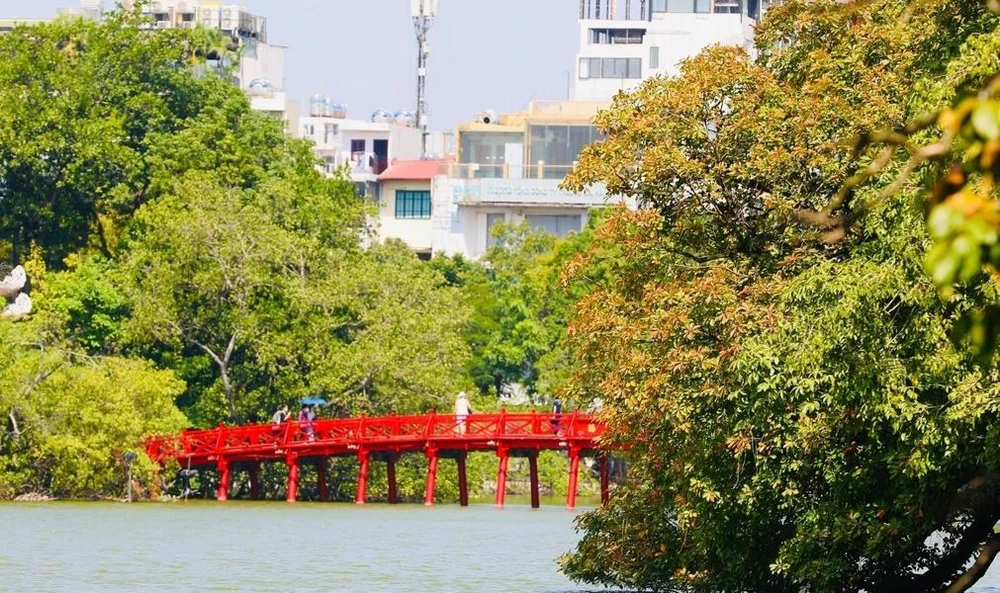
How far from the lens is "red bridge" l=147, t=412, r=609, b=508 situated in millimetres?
54156

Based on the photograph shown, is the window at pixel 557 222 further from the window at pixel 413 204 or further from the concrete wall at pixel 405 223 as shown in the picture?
the window at pixel 413 204

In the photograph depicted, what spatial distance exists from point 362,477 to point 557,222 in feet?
152

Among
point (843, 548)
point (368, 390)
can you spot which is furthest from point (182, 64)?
point (843, 548)

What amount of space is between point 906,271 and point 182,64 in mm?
55522

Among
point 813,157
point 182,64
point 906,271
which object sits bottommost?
point 906,271

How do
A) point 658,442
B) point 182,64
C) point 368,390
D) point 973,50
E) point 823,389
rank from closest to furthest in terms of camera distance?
point 973,50 < point 823,389 < point 658,442 < point 368,390 < point 182,64

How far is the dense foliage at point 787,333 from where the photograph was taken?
1850 centimetres

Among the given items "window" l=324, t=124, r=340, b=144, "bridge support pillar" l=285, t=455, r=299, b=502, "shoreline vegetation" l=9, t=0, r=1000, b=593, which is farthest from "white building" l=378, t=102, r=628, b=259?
"shoreline vegetation" l=9, t=0, r=1000, b=593

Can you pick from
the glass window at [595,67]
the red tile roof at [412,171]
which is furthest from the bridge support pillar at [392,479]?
the glass window at [595,67]

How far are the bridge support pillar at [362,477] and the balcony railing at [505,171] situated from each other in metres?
45.7

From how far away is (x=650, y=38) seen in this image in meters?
110

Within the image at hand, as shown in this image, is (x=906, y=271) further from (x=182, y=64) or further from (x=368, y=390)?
(x=182, y=64)

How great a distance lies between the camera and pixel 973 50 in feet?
56.4

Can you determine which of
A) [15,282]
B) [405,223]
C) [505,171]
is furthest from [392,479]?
[405,223]
